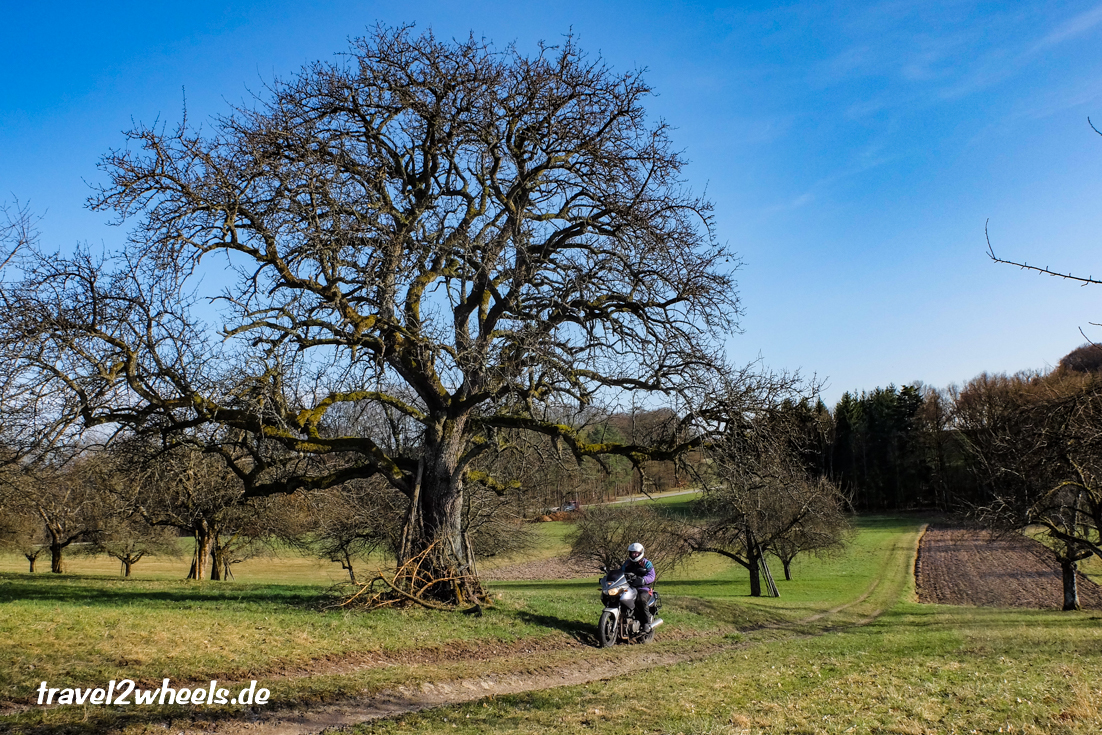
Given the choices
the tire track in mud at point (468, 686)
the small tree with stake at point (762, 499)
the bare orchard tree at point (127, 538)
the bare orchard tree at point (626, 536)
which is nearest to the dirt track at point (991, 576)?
the small tree with stake at point (762, 499)

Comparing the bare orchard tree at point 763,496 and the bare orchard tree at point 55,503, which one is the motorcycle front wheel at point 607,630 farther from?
the bare orchard tree at point 55,503

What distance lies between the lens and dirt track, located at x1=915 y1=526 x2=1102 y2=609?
31.3 metres

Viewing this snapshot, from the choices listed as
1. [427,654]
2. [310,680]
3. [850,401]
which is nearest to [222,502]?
[427,654]

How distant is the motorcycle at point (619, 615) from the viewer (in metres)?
12.8

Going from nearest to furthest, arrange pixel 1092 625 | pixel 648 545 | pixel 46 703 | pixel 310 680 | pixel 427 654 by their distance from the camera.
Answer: pixel 46 703
pixel 310 680
pixel 427 654
pixel 1092 625
pixel 648 545

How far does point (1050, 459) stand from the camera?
12.6m

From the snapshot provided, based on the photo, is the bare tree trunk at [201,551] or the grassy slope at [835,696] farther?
the bare tree trunk at [201,551]

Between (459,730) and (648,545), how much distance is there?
2984 cm

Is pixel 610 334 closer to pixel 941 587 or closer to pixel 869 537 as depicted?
pixel 941 587

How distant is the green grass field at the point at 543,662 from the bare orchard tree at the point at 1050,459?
3.05 m

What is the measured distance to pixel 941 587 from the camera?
3619 centimetres

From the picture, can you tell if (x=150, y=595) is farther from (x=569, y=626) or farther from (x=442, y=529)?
(x=569, y=626)

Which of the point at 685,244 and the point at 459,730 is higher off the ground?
the point at 685,244

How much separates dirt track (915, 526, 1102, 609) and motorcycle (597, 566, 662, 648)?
16.2 meters
